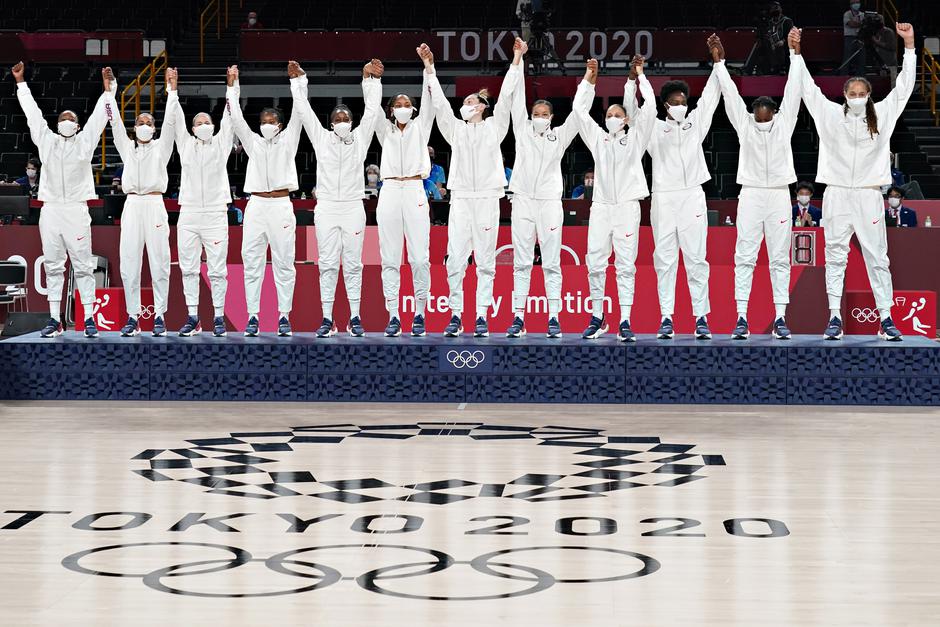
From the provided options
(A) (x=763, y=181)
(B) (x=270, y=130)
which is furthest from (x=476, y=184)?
(A) (x=763, y=181)

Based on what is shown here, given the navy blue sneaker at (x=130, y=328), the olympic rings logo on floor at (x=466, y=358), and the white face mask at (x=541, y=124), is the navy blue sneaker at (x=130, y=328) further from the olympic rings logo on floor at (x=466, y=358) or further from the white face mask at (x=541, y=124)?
the white face mask at (x=541, y=124)

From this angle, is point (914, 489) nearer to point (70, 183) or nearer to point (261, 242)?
point (261, 242)

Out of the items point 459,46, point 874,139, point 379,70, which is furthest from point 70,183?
point 459,46

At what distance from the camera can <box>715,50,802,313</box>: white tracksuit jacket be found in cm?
946

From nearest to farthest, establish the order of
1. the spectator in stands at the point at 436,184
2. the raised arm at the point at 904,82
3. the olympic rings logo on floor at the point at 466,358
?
the raised arm at the point at 904,82, the olympic rings logo on floor at the point at 466,358, the spectator in stands at the point at 436,184

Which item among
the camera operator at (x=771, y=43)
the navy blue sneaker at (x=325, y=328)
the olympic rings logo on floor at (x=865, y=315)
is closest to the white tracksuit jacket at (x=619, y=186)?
the navy blue sneaker at (x=325, y=328)

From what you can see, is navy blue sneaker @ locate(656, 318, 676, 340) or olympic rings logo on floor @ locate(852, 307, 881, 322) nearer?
navy blue sneaker @ locate(656, 318, 676, 340)

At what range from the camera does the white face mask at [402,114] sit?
986cm

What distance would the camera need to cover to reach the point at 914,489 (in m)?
6.24

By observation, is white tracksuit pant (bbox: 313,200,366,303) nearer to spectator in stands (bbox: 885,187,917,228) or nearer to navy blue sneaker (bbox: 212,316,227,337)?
navy blue sneaker (bbox: 212,316,227,337)

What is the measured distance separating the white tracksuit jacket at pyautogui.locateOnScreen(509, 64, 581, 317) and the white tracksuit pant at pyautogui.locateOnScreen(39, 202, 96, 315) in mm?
3488

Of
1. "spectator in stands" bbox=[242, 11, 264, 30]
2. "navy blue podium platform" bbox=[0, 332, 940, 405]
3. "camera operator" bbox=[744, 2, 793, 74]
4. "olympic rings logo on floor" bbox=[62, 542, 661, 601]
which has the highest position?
"spectator in stands" bbox=[242, 11, 264, 30]

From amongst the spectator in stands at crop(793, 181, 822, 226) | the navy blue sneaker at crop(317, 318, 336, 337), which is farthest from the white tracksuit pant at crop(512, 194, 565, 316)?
the spectator in stands at crop(793, 181, 822, 226)

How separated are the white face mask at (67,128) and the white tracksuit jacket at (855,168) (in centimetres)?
571
